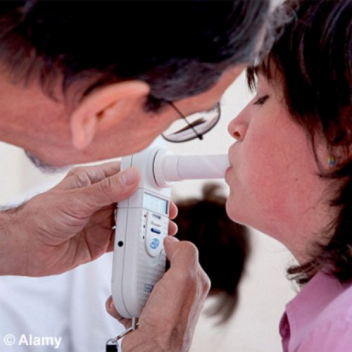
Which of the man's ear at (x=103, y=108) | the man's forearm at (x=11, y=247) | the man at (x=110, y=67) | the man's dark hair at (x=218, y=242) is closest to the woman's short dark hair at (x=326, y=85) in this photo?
the man at (x=110, y=67)

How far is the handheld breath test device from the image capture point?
1.20m

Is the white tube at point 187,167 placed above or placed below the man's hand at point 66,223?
above

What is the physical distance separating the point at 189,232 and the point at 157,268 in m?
0.65

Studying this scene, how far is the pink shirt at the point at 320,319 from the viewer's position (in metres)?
0.89

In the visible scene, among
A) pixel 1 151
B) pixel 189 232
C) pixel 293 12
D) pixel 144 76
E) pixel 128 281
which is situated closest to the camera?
pixel 144 76

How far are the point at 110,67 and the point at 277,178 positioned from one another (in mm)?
450

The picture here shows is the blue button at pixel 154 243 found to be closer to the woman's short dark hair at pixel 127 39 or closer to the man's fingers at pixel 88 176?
the man's fingers at pixel 88 176

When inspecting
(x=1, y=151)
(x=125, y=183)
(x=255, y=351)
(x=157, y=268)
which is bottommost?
(x=255, y=351)

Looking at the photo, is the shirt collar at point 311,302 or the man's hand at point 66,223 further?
the man's hand at point 66,223

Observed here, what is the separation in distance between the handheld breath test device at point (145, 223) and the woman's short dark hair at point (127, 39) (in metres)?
0.47

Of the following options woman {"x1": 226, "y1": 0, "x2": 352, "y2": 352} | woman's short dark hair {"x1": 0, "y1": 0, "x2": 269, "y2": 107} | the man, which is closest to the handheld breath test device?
woman {"x1": 226, "y1": 0, "x2": 352, "y2": 352}

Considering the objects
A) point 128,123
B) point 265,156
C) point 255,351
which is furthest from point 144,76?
point 255,351

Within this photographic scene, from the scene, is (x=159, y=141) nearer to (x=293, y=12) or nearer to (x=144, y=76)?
(x=293, y=12)

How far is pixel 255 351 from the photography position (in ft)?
6.35
